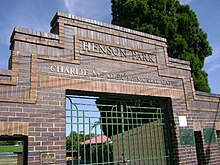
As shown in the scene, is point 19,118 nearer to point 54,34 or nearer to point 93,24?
point 54,34

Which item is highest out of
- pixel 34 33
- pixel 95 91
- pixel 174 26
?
pixel 174 26

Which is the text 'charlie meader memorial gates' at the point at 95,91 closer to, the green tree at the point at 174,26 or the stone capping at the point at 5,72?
the stone capping at the point at 5,72

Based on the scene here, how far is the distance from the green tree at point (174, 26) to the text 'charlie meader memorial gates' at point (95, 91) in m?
5.11

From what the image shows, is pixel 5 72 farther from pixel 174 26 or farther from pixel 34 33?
pixel 174 26

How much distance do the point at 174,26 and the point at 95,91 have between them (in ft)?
29.4

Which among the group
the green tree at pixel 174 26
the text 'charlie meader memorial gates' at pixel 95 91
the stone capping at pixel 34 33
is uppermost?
the green tree at pixel 174 26

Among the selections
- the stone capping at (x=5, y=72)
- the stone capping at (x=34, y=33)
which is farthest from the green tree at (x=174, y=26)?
the stone capping at (x=5, y=72)

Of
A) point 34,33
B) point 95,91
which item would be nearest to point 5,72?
point 34,33

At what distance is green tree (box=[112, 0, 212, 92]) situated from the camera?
12461mm

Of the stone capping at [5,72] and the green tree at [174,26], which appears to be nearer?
the stone capping at [5,72]

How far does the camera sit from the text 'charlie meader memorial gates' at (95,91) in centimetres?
441

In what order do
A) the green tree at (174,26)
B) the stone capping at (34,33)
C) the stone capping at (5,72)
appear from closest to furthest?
the stone capping at (5,72) < the stone capping at (34,33) < the green tree at (174,26)

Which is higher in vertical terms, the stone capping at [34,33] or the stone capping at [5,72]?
the stone capping at [34,33]

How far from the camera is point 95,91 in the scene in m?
5.24
